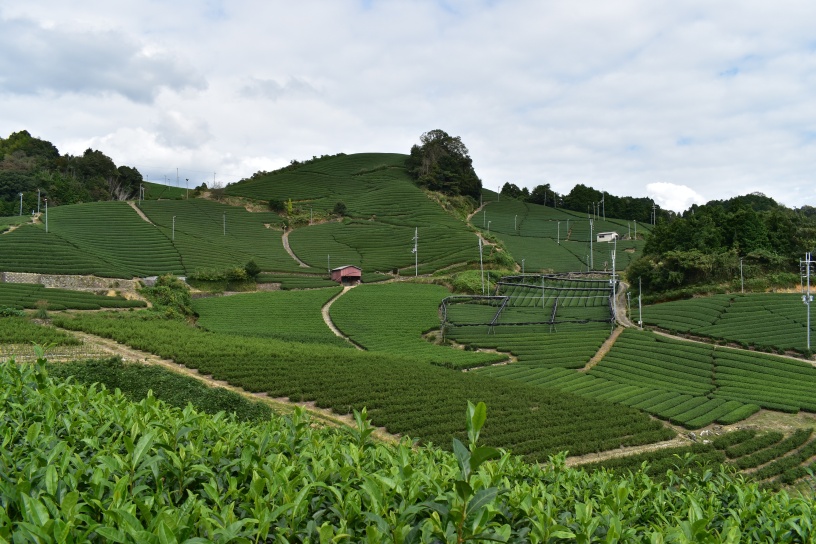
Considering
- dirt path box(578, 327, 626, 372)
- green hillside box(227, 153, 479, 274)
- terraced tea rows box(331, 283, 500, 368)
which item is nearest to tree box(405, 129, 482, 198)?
green hillside box(227, 153, 479, 274)

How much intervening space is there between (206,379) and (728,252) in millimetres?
45566

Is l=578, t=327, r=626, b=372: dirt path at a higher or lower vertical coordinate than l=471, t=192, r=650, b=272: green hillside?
lower

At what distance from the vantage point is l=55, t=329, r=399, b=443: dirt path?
766 inches

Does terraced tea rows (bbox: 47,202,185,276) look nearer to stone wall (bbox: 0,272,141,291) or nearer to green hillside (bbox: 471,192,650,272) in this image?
stone wall (bbox: 0,272,141,291)

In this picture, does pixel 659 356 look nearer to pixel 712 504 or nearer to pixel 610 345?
pixel 610 345

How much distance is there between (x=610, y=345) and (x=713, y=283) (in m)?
18.3

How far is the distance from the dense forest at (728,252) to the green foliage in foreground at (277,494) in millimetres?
48416

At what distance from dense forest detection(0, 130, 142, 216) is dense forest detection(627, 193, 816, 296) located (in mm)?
83703

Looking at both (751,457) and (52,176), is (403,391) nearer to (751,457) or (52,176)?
(751,457)

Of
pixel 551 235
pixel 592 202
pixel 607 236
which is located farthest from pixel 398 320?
pixel 592 202

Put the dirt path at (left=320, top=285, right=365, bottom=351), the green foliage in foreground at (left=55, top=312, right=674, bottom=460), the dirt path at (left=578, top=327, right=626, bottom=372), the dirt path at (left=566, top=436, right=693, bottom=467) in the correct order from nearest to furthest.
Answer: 1. the dirt path at (left=566, top=436, right=693, bottom=467)
2. the green foliage in foreground at (left=55, top=312, right=674, bottom=460)
3. the dirt path at (left=578, top=327, right=626, bottom=372)
4. the dirt path at (left=320, top=285, right=365, bottom=351)

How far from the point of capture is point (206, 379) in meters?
24.7

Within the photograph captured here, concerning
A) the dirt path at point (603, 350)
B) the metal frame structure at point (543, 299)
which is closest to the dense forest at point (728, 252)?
the metal frame structure at point (543, 299)

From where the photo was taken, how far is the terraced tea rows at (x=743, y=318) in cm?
3428
